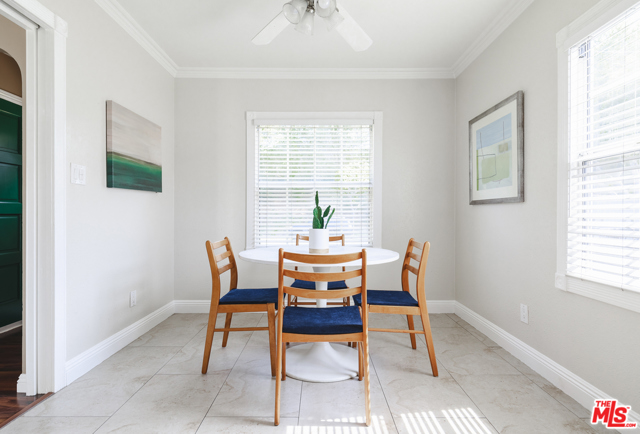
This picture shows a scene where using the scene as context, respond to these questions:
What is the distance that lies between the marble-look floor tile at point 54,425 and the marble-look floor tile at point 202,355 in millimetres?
537

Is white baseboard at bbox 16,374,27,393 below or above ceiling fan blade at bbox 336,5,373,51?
below

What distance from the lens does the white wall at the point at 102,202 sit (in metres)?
2.11

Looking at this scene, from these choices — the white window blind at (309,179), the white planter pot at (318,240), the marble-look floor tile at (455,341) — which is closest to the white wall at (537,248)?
the marble-look floor tile at (455,341)

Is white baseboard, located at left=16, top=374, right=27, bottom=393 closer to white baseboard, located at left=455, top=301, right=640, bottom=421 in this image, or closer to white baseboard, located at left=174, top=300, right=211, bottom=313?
white baseboard, located at left=174, top=300, right=211, bottom=313

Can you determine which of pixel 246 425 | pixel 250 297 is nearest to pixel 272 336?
pixel 250 297

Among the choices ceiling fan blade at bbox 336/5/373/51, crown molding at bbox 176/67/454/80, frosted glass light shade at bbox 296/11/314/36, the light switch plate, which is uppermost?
crown molding at bbox 176/67/454/80

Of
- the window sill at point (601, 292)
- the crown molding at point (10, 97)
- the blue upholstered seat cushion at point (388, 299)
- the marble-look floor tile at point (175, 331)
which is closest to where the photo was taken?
the window sill at point (601, 292)

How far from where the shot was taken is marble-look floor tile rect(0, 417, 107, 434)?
1605mm

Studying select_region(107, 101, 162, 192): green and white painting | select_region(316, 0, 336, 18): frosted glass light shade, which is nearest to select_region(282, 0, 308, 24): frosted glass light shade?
select_region(316, 0, 336, 18): frosted glass light shade

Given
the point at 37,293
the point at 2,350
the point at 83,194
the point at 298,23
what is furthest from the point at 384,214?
A: the point at 2,350

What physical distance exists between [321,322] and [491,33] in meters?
2.60

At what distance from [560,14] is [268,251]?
7.56 feet

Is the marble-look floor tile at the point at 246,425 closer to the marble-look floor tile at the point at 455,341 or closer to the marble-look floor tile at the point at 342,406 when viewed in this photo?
the marble-look floor tile at the point at 342,406

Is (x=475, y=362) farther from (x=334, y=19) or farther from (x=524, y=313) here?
(x=334, y=19)
